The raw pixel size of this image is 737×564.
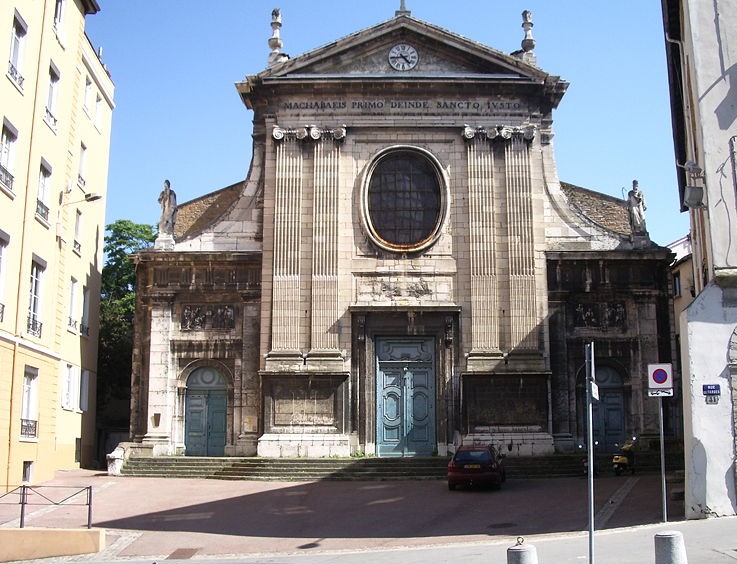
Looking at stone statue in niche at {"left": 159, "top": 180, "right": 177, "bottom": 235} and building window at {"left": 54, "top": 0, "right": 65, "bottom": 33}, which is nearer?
building window at {"left": 54, "top": 0, "right": 65, "bottom": 33}

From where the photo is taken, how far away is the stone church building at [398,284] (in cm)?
2898

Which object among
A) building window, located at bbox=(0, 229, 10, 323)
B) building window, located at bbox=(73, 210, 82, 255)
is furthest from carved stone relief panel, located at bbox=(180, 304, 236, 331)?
building window, located at bbox=(0, 229, 10, 323)

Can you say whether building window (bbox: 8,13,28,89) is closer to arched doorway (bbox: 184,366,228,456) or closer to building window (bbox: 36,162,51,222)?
building window (bbox: 36,162,51,222)

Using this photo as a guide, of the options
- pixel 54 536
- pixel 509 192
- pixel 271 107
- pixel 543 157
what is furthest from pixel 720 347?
pixel 271 107

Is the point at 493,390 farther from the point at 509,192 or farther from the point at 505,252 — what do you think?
the point at 509,192

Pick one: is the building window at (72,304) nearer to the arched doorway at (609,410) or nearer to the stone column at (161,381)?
the stone column at (161,381)

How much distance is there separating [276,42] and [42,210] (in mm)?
10744

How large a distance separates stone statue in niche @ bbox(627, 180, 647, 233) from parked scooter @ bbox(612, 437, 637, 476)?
7704 mm

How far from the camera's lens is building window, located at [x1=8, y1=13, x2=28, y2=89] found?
76.6 feet

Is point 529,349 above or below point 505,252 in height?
below

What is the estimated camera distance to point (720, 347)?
656 inches

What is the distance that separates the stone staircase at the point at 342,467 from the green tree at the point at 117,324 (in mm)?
11731

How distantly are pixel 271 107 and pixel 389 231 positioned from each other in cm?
579

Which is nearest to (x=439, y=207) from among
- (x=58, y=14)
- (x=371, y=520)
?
(x=58, y=14)
